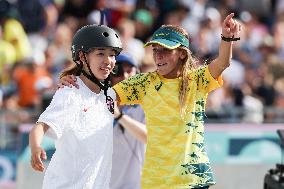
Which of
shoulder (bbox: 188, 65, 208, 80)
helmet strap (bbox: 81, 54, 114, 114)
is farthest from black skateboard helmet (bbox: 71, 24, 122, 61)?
shoulder (bbox: 188, 65, 208, 80)

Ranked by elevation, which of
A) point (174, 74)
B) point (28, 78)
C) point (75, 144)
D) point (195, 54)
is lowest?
point (75, 144)

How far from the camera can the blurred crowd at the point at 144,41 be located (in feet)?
44.0

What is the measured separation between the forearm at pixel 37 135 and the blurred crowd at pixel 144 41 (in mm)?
6112

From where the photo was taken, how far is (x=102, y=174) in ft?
20.1

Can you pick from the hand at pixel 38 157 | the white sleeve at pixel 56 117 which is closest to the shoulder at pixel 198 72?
the white sleeve at pixel 56 117

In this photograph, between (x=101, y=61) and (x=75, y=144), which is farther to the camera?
(x=101, y=61)

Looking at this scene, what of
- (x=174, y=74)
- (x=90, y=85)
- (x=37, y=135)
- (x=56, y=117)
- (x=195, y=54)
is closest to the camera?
(x=37, y=135)

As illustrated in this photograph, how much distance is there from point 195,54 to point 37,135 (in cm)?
762

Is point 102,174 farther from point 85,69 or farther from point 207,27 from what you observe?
point 207,27

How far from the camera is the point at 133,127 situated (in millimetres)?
7723

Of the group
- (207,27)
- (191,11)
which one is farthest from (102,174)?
(191,11)

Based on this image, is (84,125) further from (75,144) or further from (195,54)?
(195,54)

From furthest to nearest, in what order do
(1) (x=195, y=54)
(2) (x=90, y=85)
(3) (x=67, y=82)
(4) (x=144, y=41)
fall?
(4) (x=144, y=41) < (1) (x=195, y=54) < (2) (x=90, y=85) < (3) (x=67, y=82)

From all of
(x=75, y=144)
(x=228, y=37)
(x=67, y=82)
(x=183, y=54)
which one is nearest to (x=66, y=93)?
(x=67, y=82)
